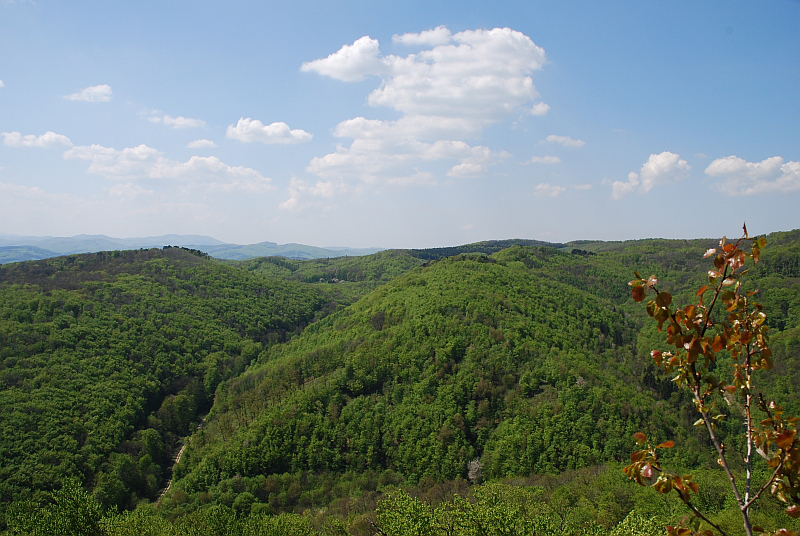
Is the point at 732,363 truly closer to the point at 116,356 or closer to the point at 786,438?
the point at 786,438

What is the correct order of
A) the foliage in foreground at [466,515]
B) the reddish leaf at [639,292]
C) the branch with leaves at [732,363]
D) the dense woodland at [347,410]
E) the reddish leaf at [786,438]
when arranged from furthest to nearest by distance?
the dense woodland at [347,410], the foliage in foreground at [466,515], the reddish leaf at [639,292], the branch with leaves at [732,363], the reddish leaf at [786,438]

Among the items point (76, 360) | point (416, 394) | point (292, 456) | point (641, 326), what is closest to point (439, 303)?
point (416, 394)

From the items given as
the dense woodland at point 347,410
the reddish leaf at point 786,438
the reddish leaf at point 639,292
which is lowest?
the dense woodland at point 347,410

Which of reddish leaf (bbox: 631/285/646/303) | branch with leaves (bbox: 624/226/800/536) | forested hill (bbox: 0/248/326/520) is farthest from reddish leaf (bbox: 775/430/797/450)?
forested hill (bbox: 0/248/326/520)

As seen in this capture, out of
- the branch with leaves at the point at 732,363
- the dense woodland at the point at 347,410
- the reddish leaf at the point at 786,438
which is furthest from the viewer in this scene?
the dense woodland at the point at 347,410

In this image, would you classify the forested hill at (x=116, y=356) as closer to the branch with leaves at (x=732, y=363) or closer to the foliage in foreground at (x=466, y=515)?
the foliage in foreground at (x=466, y=515)

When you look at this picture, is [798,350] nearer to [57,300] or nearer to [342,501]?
[342,501]

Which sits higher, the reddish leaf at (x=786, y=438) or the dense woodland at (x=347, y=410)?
the reddish leaf at (x=786, y=438)

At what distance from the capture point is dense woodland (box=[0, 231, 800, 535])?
43.4m

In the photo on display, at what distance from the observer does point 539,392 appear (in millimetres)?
79875

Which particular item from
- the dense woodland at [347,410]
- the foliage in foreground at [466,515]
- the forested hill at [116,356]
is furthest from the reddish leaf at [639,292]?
the forested hill at [116,356]

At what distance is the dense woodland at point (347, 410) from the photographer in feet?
142

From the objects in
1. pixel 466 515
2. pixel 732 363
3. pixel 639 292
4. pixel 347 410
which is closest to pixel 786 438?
pixel 732 363

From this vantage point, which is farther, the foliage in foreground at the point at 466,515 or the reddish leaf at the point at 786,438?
the foliage in foreground at the point at 466,515
